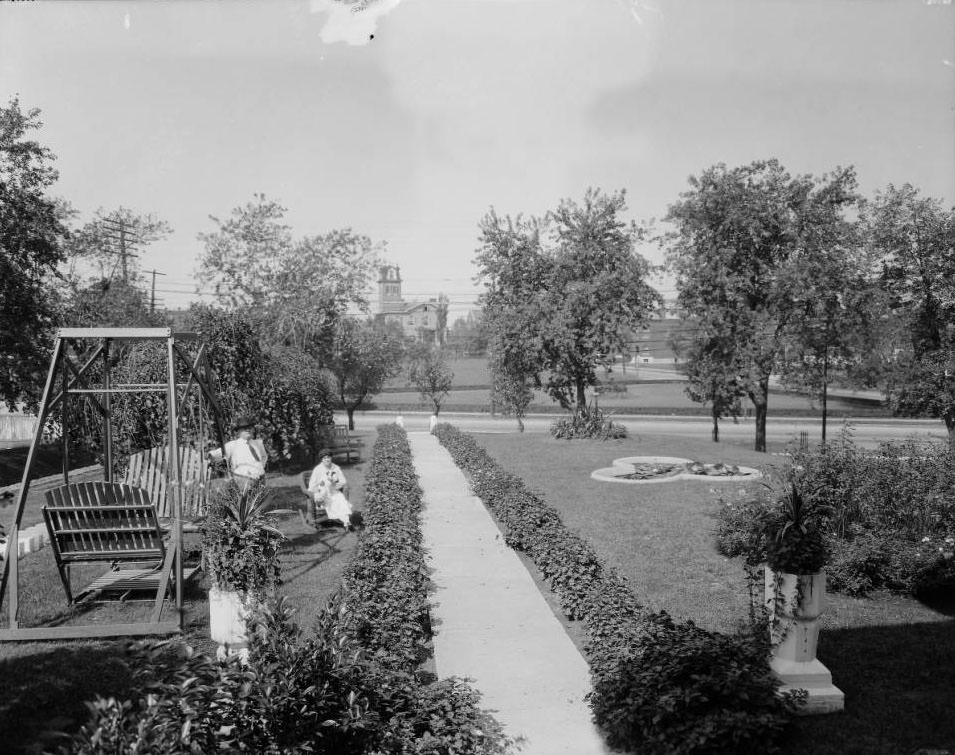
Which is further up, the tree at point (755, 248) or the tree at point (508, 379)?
the tree at point (755, 248)

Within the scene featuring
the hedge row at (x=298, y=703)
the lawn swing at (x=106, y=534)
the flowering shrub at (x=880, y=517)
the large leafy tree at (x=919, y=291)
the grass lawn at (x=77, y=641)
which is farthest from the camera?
the large leafy tree at (x=919, y=291)

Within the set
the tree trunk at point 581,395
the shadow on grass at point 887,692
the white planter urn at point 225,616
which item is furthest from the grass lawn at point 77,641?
the tree trunk at point 581,395

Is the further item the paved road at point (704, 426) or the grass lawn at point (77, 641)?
the paved road at point (704, 426)

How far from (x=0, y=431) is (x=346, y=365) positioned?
11.6 metres

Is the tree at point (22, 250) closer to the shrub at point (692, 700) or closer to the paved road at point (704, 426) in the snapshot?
the paved road at point (704, 426)

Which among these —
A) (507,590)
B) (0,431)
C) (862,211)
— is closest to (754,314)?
(862,211)

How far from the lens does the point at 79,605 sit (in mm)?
6699

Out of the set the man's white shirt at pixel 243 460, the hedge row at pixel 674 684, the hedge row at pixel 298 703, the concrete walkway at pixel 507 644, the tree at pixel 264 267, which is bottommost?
the concrete walkway at pixel 507 644

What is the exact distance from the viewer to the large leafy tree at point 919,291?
20438mm

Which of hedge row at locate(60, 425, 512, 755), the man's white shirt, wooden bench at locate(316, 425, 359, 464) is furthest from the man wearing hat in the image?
wooden bench at locate(316, 425, 359, 464)

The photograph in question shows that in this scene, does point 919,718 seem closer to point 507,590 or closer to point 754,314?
point 507,590

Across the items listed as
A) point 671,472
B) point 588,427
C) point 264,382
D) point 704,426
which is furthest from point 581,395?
point 704,426

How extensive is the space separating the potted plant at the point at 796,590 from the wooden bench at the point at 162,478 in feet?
19.7

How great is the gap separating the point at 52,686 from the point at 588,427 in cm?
1839
